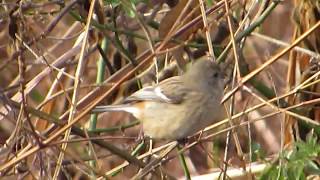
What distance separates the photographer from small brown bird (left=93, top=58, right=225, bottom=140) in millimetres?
4797

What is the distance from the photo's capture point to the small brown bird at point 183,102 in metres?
4.80

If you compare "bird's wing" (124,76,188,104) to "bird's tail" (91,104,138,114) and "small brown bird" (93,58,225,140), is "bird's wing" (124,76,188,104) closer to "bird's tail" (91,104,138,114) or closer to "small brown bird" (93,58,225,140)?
"small brown bird" (93,58,225,140)

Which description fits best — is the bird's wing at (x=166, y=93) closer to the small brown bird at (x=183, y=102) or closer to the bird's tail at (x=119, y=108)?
the small brown bird at (x=183, y=102)

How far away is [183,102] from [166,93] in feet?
0.36

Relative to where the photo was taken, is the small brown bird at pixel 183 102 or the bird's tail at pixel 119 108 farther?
the bird's tail at pixel 119 108

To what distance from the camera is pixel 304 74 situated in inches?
199

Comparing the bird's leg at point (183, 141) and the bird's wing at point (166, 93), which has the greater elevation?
the bird's wing at point (166, 93)

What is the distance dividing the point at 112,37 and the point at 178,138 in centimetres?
68

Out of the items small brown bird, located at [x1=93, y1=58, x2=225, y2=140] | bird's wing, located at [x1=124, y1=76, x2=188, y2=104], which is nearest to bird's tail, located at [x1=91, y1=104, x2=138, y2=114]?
small brown bird, located at [x1=93, y1=58, x2=225, y2=140]

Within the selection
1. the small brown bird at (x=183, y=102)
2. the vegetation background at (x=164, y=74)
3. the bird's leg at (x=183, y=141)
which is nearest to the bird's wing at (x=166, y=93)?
the small brown bird at (x=183, y=102)

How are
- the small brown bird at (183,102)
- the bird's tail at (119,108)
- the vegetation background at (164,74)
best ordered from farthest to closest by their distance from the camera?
the bird's tail at (119,108) → the small brown bird at (183,102) → the vegetation background at (164,74)

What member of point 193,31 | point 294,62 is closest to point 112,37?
point 193,31

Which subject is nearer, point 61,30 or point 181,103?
point 181,103

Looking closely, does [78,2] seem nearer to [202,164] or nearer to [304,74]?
[304,74]
